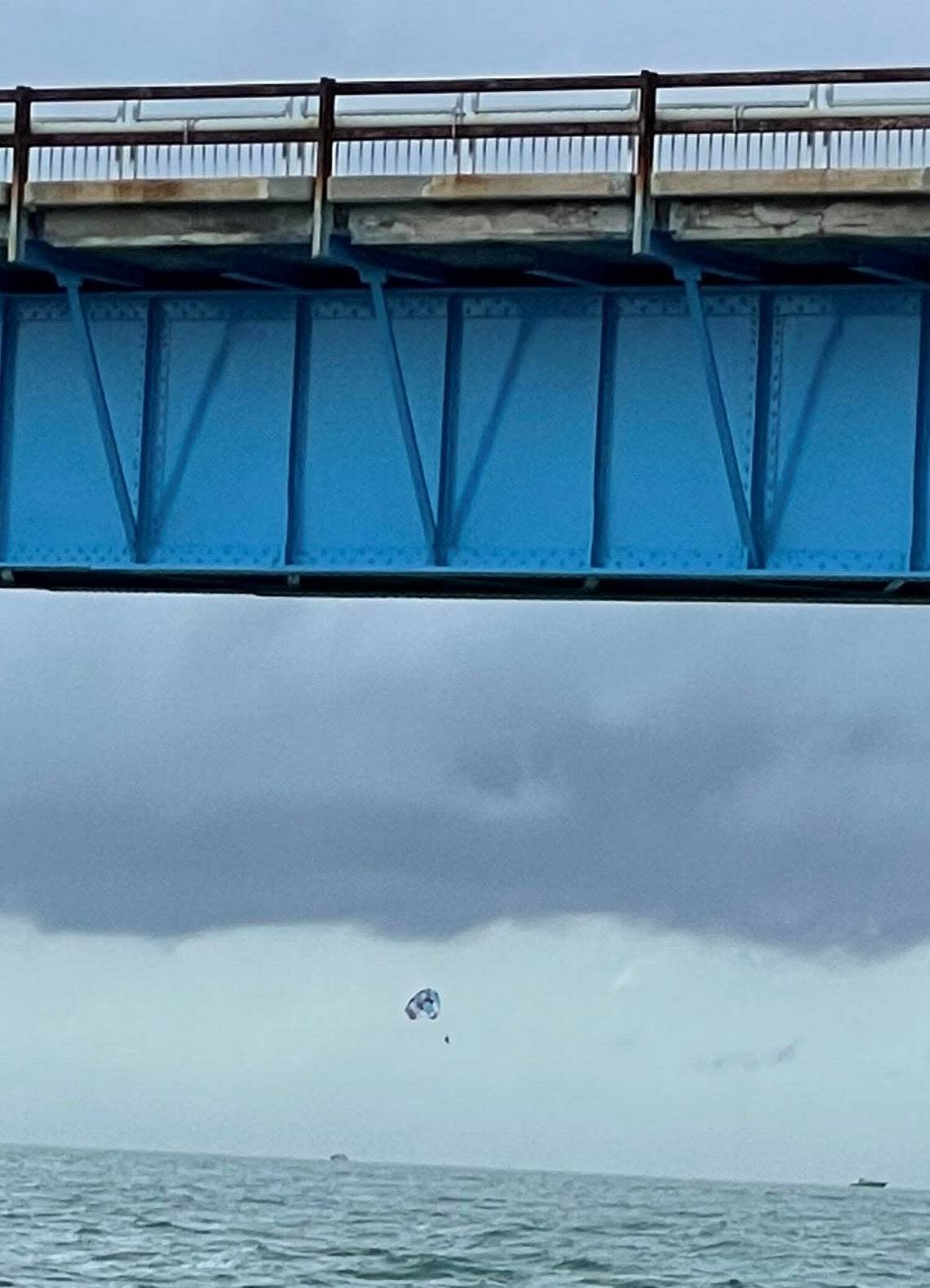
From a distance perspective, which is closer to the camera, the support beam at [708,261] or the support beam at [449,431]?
the support beam at [708,261]

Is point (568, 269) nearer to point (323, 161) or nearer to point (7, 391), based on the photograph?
point (323, 161)

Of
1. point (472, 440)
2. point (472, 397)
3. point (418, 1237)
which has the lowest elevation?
Answer: point (418, 1237)

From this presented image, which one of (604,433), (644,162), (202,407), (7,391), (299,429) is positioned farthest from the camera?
(7,391)

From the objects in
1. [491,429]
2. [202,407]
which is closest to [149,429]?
[202,407]

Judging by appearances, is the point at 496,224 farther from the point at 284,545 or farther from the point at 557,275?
the point at 284,545

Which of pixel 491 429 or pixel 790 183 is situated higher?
pixel 790 183

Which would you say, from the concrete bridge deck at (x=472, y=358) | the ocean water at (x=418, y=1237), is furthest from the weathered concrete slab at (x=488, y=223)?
the ocean water at (x=418, y=1237)

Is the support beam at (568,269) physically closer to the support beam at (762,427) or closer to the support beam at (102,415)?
the support beam at (762,427)
